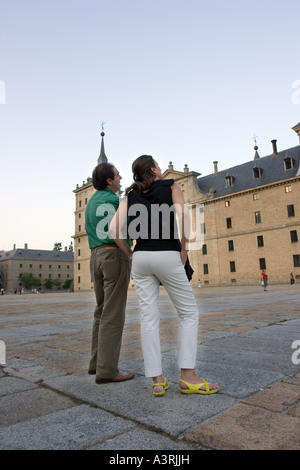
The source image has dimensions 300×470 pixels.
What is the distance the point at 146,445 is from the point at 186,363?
0.82 meters

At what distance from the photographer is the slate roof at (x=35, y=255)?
89512 millimetres

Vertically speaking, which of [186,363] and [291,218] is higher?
[291,218]

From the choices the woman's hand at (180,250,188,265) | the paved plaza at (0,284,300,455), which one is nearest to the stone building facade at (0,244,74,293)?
the paved plaza at (0,284,300,455)

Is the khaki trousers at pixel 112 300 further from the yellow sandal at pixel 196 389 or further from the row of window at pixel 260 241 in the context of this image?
the row of window at pixel 260 241

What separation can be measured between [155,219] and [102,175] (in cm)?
84

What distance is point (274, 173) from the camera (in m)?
36.7

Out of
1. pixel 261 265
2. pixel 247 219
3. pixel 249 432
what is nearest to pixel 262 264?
pixel 261 265

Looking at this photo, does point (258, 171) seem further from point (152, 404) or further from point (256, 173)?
point (152, 404)

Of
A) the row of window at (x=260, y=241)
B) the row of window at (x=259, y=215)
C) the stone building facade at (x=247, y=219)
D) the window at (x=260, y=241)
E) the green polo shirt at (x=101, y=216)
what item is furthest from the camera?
the window at (x=260, y=241)

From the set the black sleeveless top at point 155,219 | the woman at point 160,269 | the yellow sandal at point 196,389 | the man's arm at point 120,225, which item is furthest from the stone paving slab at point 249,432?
the man's arm at point 120,225

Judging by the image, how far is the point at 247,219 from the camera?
37844 millimetres

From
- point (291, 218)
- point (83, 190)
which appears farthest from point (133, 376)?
point (83, 190)

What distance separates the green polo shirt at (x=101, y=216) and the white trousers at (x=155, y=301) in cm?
50
